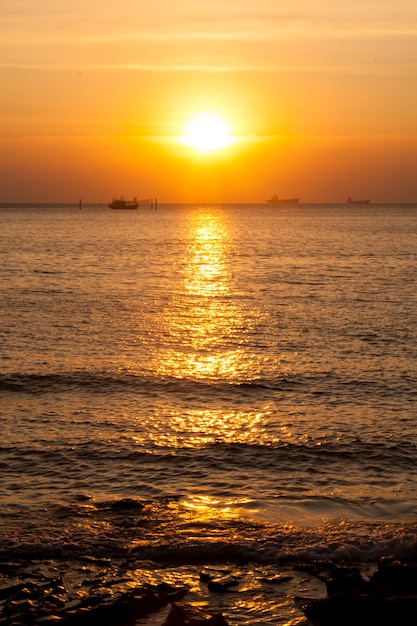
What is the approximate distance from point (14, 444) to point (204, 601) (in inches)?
306

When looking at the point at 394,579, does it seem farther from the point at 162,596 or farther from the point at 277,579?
the point at 162,596

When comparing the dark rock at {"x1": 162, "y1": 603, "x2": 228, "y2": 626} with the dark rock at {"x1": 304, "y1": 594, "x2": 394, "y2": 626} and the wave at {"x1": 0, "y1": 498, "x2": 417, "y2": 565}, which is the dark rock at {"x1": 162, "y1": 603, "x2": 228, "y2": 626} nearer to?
the dark rock at {"x1": 304, "y1": 594, "x2": 394, "y2": 626}

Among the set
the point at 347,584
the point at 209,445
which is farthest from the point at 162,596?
the point at 209,445

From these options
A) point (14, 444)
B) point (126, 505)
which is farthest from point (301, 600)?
point (14, 444)

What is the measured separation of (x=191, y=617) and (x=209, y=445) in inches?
298

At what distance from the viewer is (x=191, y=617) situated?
9.60m

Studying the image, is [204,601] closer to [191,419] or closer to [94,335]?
[191,419]

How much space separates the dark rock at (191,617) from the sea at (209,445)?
0.24 m

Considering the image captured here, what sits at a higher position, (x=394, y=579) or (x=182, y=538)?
(x=394, y=579)

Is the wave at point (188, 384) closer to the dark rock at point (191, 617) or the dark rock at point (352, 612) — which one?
the dark rock at point (352, 612)

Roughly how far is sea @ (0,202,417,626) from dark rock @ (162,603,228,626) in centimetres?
24

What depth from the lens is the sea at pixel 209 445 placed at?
38.0ft

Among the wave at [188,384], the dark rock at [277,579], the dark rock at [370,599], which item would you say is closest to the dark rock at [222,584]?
the dark rock at [277,579]

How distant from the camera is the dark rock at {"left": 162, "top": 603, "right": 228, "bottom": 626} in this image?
9.46 metres
